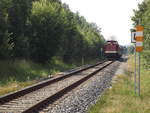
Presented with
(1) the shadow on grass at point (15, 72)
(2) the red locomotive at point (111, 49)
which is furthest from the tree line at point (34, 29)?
(2) the red locomotive at point (111, 49)

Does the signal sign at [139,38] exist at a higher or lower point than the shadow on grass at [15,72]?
higher

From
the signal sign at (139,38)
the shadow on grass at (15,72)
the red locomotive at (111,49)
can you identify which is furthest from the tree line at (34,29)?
the red locomotive at (111,49)

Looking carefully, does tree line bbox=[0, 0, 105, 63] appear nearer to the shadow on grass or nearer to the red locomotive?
the shadow on grass

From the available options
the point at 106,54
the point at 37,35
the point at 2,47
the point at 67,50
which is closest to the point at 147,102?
the point at 2,47

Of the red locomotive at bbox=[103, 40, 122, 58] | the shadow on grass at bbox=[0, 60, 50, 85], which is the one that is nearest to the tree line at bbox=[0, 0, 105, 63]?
the shadow on grass at bbox=[0, 60, 50, 85]

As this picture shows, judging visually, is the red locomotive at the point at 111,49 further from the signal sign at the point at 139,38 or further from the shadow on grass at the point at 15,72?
the signal sign at the point at 139,38

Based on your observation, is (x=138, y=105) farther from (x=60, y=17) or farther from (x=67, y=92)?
(x=60, y=17)

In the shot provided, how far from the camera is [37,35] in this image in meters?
26.1

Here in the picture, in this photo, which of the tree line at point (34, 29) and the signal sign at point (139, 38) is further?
the tree line at point (34, 29)

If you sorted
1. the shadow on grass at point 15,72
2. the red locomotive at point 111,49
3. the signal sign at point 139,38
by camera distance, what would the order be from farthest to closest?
1. the red locomotive at point 111,49
2. the shadow on grass at point 15,72
3. the signal sign at point 139,38

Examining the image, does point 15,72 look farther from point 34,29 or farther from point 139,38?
point 139,38

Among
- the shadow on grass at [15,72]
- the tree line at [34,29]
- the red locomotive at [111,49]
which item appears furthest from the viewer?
the red locomotive at [111,49]

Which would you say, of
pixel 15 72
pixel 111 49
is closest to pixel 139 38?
pixel 15 72

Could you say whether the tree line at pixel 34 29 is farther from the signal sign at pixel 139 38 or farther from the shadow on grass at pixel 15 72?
the signal sign at pixel 139 38
